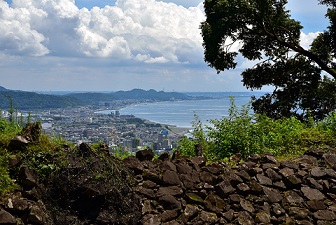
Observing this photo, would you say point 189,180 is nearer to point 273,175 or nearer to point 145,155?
point 145,155

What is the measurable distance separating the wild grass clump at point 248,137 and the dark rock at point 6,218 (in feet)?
15.4

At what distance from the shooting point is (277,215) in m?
6.96

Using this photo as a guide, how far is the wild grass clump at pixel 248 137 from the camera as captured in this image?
31.0 feet

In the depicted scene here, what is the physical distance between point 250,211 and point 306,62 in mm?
14159

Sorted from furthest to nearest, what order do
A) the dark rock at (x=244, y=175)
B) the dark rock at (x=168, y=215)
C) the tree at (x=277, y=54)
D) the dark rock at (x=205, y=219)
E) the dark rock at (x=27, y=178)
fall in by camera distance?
the tree at (x=277, y=54)
the dark rock at (x=244, y=175)
the dark rock at (x=205, y=219)
the dark rock at (x=168, y=215)
the dark rock at (x=27, y=178)

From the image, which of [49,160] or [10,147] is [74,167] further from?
[10,147]

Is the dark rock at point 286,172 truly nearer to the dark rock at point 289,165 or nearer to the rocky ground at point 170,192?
the rocky ground at point 170,192

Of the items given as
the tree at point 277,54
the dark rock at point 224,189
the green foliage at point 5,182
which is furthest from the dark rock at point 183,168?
the tree at point 277,54

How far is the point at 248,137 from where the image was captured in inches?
377

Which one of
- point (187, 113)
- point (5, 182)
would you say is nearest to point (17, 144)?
point (5, 182)

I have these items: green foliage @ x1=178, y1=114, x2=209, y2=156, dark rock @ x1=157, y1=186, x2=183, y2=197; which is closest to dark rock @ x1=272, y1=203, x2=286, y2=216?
dark rock @ x1=157, y1=186, x2=183, y2=197

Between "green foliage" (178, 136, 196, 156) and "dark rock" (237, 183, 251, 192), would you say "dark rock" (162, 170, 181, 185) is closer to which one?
"dark rock" (237, 183, 251, 192)

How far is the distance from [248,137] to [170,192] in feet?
11.1

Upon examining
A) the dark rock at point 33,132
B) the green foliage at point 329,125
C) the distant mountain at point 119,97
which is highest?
the dark rock at point 33,132
